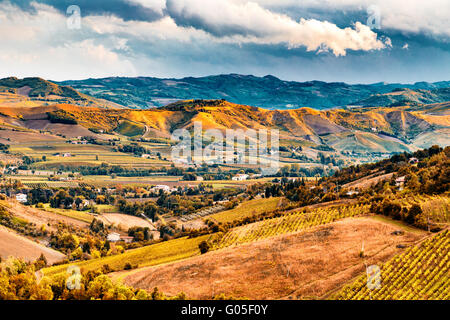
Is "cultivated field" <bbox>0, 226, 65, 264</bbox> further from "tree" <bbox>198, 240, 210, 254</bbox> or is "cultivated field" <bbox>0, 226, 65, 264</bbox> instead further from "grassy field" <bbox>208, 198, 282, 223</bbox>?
"grassy field" <bbox>208, 198, 282, 223</bbox>

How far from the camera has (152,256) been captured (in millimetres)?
75750

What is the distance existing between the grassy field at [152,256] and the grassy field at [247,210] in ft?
78.7

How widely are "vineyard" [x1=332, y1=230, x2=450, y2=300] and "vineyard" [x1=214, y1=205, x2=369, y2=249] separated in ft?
66.6

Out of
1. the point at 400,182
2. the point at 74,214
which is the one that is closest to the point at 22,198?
the point at 74,214

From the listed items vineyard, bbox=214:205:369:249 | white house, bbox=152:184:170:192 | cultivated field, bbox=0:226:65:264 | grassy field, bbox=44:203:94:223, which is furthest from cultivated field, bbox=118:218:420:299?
white house, bbox=152:184:170:192

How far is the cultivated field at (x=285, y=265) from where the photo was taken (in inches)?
1954

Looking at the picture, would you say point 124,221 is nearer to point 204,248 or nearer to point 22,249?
point 22,249

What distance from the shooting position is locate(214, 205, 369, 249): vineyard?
237ft

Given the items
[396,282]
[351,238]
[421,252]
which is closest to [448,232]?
[421,252]

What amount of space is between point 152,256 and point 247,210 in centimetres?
3959
